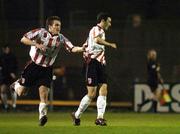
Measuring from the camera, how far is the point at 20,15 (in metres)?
30.4

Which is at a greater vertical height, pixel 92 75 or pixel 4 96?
pixel 92 75

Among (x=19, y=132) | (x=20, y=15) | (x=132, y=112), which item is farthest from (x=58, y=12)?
(x=19, y=132)

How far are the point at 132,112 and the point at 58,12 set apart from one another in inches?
227

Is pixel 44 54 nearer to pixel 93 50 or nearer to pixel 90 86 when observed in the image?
pixel 93 50

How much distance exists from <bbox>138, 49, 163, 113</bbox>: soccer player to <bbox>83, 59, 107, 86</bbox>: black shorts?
32.5 feet

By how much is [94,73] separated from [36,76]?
1.31 meters

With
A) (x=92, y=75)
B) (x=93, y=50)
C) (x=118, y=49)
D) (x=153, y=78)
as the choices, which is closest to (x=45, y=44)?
(x=93, y=50)

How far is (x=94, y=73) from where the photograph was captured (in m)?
17.2

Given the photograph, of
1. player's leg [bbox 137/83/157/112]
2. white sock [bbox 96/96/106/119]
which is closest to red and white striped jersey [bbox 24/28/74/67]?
white sock [bbox 96/96/106/119]

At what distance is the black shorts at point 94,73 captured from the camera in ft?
56.3

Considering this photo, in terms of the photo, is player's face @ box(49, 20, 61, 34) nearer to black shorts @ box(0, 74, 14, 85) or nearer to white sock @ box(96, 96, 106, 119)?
white sock @ box(96, 96, 106, 119)

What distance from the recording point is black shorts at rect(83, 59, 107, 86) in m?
17.2

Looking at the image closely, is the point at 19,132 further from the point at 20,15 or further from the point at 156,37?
the point at 20,15

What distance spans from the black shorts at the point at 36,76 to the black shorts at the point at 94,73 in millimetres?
919
